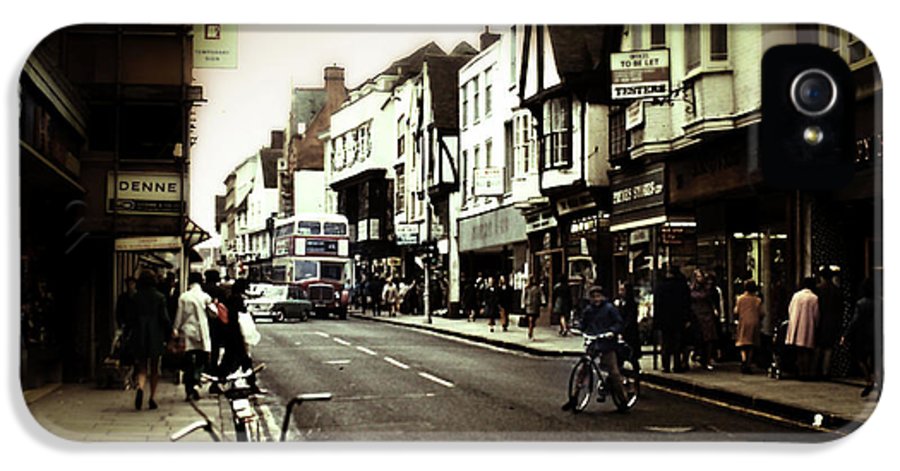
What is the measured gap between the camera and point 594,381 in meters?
9.45

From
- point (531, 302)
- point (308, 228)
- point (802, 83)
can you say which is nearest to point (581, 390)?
point (531, 302)

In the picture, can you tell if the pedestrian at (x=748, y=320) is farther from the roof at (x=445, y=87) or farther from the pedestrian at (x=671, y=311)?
the roof at (x=445, y=87)

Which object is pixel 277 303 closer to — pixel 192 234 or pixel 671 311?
pixel 192 234

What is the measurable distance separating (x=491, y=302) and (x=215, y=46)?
6.96 feet

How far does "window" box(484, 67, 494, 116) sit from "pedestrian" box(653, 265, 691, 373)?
4.76ft

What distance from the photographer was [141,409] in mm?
9391

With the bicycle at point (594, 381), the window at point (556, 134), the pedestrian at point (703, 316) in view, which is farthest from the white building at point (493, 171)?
the pedestrian at point (703, 316)

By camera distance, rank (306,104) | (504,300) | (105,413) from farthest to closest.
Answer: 1. (504,300)
2. (306,104)
3. (105,413)

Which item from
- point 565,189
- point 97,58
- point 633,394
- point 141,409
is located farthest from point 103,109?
point 633,394

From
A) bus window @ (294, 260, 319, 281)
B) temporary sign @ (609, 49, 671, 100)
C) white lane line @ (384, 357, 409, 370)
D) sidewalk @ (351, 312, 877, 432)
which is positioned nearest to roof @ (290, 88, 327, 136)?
bus window @ (294, 260, 319, 281)

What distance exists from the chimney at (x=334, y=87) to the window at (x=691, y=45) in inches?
74.4

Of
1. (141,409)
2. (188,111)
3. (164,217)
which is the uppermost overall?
(188,111)
